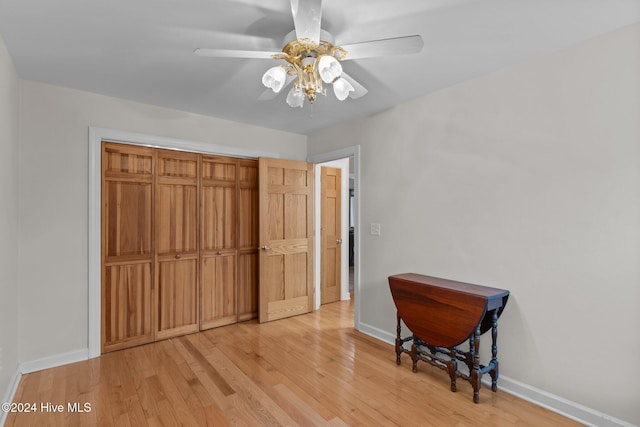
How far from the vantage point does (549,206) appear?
2.07 m

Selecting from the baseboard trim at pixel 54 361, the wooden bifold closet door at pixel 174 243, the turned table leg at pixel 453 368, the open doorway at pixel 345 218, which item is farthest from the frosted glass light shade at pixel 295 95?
the baseboard trim at pixel 54 361

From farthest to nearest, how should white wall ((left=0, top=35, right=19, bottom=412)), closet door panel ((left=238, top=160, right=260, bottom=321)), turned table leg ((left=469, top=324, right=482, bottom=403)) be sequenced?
closet door panel ((left=238, top=160, right=260, bottom=321)) → turned table leg ((left=469, top=324, right=482, bottom=403)) → white wall ((left=0, top=35, right=19, bottom=412))

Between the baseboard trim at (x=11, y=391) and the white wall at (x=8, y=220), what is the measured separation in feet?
0.06

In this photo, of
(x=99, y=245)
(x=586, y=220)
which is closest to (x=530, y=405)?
(x=586, y=220)

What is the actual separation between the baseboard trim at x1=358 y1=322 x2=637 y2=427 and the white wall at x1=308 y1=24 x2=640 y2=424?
0.13 ft

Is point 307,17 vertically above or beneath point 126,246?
above

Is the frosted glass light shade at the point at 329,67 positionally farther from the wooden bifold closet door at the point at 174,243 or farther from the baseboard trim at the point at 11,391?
the baseboard trim at the point at 11,391

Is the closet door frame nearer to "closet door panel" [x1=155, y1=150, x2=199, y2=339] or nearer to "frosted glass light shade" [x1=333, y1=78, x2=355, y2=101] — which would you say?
"closet door panel" [x1=155, y1=150, x2=199, y2=339]

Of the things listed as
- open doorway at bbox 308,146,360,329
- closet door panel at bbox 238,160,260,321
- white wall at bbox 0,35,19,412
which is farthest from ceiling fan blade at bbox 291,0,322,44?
closet door panel at bbox 238,160,260,321

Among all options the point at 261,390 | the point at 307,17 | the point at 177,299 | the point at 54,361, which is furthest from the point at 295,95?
the point at 54,361

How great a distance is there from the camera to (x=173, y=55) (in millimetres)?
2086

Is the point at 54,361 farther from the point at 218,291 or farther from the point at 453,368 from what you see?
the point at 453,368

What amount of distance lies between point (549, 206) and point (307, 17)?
184cm

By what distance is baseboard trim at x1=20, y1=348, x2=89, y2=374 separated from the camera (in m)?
2.45
